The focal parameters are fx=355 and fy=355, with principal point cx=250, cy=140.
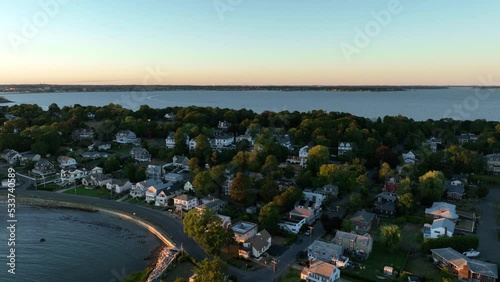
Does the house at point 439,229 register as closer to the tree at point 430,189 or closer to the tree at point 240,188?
the tree at point 430,189

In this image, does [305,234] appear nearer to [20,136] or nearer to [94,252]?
[94,252]

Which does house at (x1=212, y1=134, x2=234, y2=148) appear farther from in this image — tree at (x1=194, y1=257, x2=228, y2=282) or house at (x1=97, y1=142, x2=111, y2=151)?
tree at (x1=194, y1=257, x2=228, y2=282)

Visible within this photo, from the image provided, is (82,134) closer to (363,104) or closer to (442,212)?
(442,212)

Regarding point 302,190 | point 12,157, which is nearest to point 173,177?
point 302,190

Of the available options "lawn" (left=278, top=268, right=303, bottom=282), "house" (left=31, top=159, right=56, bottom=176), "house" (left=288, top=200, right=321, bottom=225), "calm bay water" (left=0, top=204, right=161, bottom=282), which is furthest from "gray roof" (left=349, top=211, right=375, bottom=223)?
"house" (left=31, top=159, right=56, bottom=176)

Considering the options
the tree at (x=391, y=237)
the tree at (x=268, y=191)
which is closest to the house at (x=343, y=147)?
the tree at (x=268, y=191)

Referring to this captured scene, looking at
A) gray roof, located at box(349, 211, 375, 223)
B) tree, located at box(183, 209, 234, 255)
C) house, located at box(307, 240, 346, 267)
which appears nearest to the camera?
house, located at box(307, 240, 346, 267)
